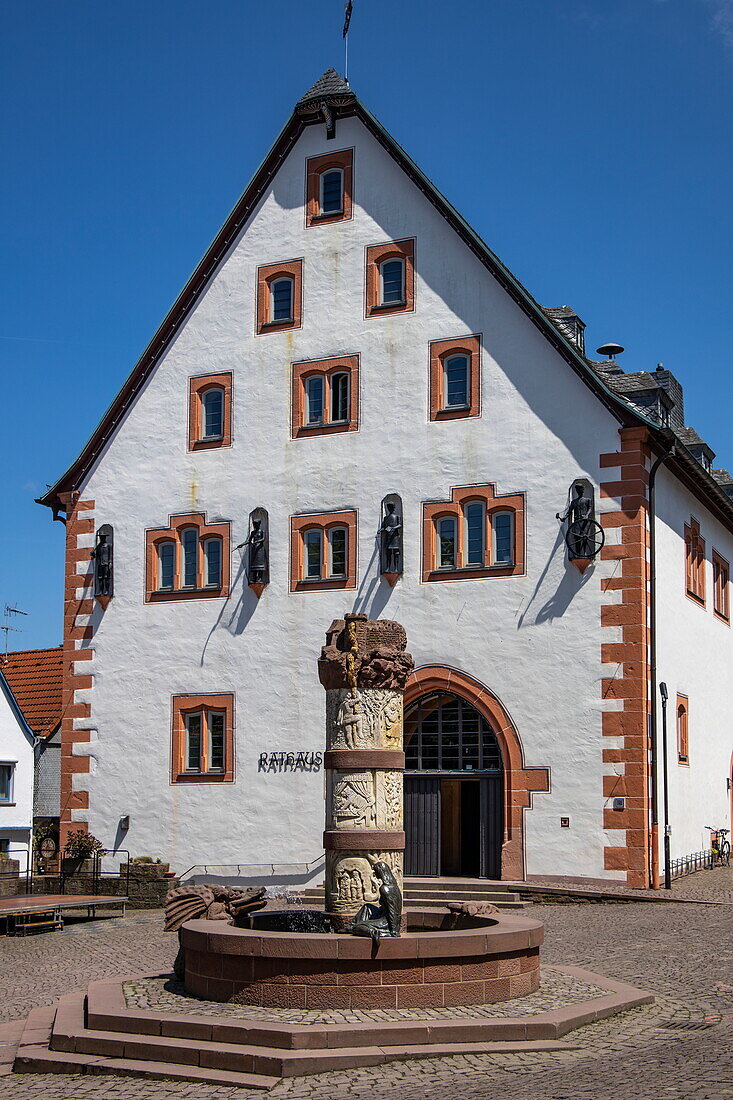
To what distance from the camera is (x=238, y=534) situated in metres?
30.4

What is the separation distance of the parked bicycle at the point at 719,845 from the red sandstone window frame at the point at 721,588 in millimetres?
5313

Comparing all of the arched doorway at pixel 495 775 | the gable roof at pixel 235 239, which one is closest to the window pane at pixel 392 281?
the gable roof at pixel 235 239

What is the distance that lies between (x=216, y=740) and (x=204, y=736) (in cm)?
27

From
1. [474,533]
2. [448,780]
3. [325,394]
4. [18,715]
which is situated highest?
[325,394]

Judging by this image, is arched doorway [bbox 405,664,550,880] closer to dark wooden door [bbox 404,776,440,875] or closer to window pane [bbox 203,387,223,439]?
Answer: dark wooden door [bbox 404,776,440,875]

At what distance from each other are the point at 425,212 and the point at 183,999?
19494 millimetres

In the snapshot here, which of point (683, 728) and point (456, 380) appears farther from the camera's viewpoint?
point (683, 728)

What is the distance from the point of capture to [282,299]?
3098 centimetres

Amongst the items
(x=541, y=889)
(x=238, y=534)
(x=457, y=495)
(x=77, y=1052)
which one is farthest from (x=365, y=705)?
(x=238, y=534)

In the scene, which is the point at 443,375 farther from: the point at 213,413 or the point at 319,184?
the point at 213,413

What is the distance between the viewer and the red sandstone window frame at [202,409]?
102 ft

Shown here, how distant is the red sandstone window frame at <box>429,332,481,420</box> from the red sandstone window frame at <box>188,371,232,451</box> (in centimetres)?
494

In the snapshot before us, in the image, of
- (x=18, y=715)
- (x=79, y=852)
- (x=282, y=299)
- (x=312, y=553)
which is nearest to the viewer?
(x=312, y=553)

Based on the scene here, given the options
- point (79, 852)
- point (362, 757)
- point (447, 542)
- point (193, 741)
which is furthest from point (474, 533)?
point (362, 757)
